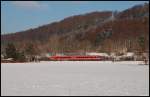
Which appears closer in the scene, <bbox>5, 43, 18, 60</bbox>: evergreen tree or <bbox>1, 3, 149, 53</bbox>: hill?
<bbox>5, 43, 18, 60</bbox>: evergreen tree

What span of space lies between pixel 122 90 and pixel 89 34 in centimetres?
10540

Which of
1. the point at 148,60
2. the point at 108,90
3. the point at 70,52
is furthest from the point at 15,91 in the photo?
the point at 70,52

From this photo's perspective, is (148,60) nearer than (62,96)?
No

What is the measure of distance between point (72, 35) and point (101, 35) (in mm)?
13660

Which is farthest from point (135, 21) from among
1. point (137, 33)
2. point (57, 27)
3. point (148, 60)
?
point (148, 60)

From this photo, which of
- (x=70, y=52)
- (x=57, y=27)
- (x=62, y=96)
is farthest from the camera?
(x=57, y=27)

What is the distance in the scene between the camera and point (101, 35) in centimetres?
10881

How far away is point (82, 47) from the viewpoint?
3066 inches

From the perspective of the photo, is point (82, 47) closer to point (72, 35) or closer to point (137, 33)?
point (137, 33)

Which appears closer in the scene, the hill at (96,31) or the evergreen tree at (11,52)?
the evergreen tree at (11,52)

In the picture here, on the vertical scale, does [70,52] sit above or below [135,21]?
below

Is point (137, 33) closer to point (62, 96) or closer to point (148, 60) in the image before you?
point (148, 60)

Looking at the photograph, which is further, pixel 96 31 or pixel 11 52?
pixel 96 31

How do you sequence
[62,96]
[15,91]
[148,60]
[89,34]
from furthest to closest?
[89,34], [148,60], [15,91], [62,96]
